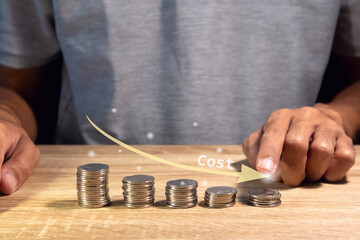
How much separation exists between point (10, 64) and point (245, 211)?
110 cm

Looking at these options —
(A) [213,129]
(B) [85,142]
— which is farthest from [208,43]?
(B) [85,142]

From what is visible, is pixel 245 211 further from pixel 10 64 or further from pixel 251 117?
pixel 10 64

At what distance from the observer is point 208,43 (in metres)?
1.48

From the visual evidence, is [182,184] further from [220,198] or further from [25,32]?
[25,32]

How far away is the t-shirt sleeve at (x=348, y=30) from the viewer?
151cm

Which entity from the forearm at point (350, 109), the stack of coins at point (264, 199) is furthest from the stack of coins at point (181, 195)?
the forearm at point (350, 109)

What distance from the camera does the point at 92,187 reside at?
2.61ft

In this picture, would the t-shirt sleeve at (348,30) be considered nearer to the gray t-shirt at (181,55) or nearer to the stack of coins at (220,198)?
the gray t-shirt at (181,55)

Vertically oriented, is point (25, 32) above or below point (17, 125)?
above

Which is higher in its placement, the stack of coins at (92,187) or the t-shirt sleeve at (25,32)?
the t-shirt sleeve at (25,32)

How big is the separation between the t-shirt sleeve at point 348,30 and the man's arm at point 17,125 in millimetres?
1082

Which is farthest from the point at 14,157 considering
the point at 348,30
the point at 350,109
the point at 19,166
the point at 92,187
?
the point at 348,30

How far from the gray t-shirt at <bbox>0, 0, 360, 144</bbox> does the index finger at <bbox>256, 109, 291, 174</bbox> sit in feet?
1.79

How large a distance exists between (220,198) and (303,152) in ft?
0.69
